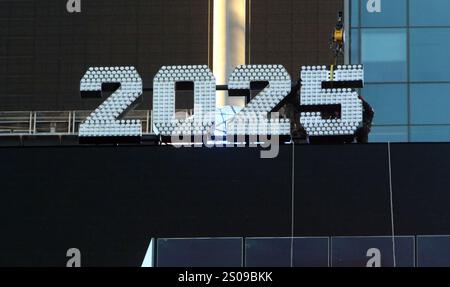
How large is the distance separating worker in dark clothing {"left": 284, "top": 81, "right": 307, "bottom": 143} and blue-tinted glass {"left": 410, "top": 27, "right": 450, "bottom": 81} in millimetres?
5759

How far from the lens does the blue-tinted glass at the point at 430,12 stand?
3002 centimetres

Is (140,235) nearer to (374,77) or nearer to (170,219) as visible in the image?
(170,219)

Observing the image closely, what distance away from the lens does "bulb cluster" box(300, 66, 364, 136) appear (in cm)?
2316

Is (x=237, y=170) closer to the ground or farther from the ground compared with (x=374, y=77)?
closer to the ground

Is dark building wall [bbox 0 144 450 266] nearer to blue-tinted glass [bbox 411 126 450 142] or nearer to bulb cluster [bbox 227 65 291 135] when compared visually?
bulb cluster [bbox 227 65 291 135]

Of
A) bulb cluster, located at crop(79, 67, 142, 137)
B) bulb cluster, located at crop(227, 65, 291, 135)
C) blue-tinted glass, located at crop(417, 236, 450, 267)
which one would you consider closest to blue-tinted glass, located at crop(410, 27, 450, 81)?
bulb cluster, located at crop(227, 65, 291, 135)

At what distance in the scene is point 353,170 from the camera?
22703 millimetres

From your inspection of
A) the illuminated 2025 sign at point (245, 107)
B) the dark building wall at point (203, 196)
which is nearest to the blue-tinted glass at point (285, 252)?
the dark building wall at point (203, 196)
